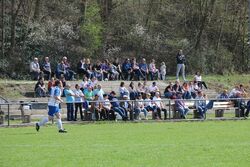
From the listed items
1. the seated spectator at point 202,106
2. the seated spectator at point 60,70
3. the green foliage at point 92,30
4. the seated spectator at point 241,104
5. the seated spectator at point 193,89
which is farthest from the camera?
the green foliage at point 92,30

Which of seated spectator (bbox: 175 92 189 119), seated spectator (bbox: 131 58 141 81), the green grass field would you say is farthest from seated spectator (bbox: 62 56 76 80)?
the green grass field

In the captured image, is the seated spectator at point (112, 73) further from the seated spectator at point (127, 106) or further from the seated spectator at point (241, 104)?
the seated spectator at point (241, 104)

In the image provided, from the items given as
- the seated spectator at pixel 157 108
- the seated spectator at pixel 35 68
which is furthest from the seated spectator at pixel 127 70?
the seated spectator at pixel 157 108

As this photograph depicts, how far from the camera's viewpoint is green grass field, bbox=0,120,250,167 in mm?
13945

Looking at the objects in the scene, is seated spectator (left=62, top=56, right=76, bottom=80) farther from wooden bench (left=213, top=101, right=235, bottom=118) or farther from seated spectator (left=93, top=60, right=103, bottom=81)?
wooden bench (left=213, top=101, right=235, bottom=118)

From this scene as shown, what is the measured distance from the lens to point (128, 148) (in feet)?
55.0

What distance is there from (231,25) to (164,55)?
8.26m

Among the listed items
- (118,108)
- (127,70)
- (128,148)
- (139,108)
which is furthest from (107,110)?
(128,148)

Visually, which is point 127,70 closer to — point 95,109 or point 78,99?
point 78,99

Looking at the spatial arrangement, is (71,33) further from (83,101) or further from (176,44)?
(83,101)

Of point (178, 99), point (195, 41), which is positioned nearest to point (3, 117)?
point (178, 99)

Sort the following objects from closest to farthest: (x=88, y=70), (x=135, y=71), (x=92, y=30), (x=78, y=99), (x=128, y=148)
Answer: (x=128, y=148), (x=78, y=99), (x=88, y=70), (x=135, y=71), (x=92, y=30)

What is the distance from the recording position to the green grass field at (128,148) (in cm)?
1395

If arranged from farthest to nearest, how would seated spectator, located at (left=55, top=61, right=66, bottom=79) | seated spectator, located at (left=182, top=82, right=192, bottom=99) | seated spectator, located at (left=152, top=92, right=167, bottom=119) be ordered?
seated spectator, located at (left=55, top=61, right=66, bottom=79) → seated spectator, located at (left=182, top=82, right=192, bottom=99) → seated spectator, located at (left=152, top=92, right=167, bottom=119)
